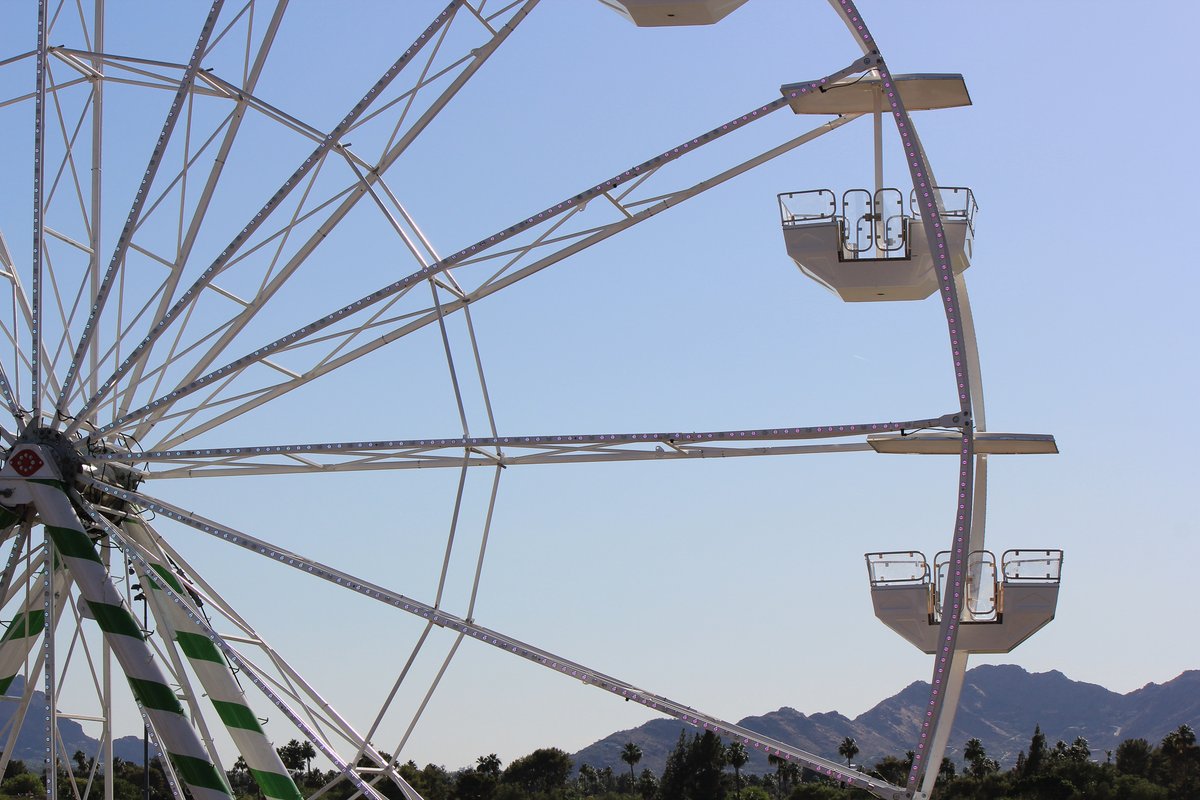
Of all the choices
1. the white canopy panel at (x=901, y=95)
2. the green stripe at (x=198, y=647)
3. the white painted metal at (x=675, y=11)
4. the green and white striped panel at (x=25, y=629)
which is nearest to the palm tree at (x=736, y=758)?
the green and white striped panel at (x=25, y=629)

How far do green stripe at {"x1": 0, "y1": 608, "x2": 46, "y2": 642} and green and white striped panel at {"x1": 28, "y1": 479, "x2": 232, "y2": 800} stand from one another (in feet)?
8.64

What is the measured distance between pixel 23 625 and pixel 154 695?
139 inches

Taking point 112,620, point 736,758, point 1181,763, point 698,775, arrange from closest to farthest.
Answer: point 112,620 < point 1181,763 < point 698,775 < point 736,758

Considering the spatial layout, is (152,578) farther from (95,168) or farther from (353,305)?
(95,168)

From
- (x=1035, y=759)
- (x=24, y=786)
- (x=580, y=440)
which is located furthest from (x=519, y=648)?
(x=1035, y=759)

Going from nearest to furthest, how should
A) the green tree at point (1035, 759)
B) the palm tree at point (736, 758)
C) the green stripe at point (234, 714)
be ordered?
the green stripe at point (234, 714)
the green tree at point (1035, 759)
the palm tree at point (736, 758)

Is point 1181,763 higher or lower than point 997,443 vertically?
higher

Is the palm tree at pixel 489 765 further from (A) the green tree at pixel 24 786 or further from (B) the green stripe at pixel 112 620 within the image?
(B) the green stripe at pixel 112 620

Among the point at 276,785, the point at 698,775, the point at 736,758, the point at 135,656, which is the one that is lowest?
the point at 276,785

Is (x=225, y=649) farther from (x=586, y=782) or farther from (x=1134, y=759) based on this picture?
(x=586, y=782)

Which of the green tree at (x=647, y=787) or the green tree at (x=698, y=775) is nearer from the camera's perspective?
the green tree at (x=698, y=775)

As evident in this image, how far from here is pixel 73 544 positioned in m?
18.5

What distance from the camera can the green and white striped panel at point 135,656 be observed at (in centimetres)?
1802

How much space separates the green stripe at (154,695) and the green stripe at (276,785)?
5.99 feet
